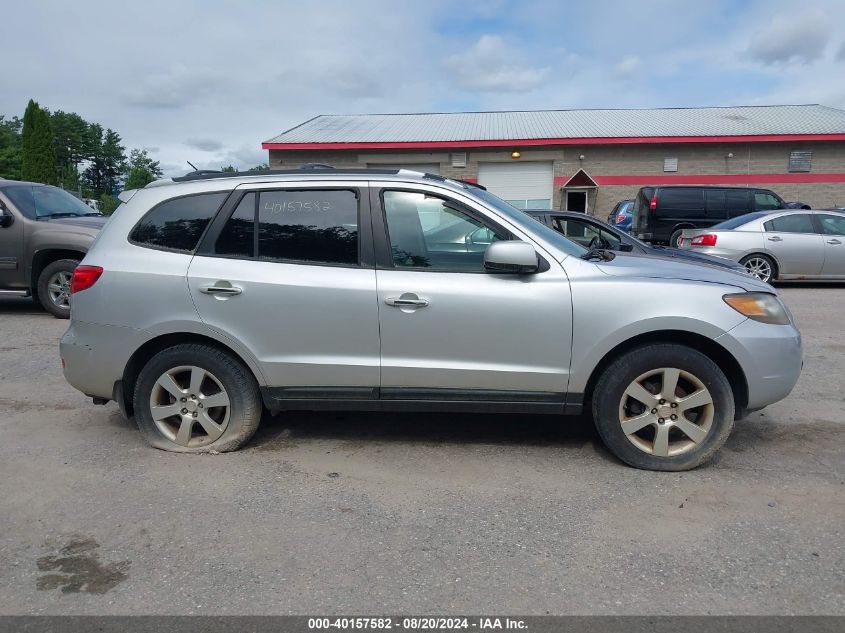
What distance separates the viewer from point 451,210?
418cm

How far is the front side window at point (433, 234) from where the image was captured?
4.08 m

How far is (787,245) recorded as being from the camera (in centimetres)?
1180

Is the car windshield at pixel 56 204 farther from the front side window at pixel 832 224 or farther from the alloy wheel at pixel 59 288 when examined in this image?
the front side window at pixel 832 224

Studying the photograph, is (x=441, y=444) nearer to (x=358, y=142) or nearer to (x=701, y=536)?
(x=701, y=536)

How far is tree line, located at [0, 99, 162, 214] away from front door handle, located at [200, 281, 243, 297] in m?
58.7

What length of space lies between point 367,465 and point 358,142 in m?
23.1

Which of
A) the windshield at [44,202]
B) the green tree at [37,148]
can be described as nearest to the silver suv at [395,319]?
the windshield at [44,202]

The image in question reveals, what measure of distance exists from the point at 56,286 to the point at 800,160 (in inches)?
1006

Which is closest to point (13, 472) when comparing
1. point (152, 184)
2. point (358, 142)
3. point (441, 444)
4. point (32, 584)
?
point (32, 584)

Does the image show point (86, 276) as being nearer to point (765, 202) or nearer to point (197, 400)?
point (197, 400)

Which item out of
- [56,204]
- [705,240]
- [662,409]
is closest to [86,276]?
[662,409]

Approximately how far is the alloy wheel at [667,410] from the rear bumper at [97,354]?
2.99 meters

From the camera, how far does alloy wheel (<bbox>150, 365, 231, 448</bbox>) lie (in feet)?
13.9

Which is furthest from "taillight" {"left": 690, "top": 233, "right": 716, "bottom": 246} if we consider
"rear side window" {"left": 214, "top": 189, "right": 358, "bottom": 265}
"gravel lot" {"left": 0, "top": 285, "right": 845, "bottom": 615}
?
"rear side window" {"left": 214, "top": 189, "right": 358, "bottom": 265}
